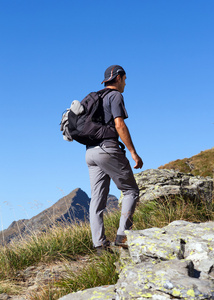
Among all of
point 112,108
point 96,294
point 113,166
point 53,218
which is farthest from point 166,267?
point 53,218

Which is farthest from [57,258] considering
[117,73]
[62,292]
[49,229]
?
[117,73]

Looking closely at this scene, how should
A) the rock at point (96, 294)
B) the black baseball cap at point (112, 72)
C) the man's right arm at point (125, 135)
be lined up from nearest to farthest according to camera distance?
1. the rock at point (96, 294)
2. the man's right arm at point (125, 135)
3. the black baseball cap at point (112, 72)

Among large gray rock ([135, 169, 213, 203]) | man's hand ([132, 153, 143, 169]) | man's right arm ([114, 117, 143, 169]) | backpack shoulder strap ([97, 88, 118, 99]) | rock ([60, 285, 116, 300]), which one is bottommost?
rock ([60, 285, 116, 300])

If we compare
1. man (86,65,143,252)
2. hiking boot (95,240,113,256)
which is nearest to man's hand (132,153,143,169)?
man (86,65,143,252)

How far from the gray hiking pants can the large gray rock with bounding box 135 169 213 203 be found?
2708 mm

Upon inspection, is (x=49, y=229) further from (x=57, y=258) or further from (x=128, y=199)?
(x=128, y=199)

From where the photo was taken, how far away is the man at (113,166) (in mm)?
5480

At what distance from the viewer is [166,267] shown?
3430mm

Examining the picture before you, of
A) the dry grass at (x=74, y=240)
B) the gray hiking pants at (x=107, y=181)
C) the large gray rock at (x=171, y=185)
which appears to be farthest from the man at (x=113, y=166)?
the large gray rock at (x=171, y=185)

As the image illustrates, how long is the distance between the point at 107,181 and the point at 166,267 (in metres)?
2.67

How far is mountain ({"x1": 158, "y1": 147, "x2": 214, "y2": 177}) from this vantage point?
67.3 feet

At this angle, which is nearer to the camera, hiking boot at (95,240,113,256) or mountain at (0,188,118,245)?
hiking boot at (95,240,113,256)

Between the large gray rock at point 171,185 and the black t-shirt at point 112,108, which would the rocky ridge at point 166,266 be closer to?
the black t-shirt at point 112,108

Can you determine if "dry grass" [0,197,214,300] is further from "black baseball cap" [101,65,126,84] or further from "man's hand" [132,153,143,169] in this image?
"black baseball cap" [101,65,126,84]
